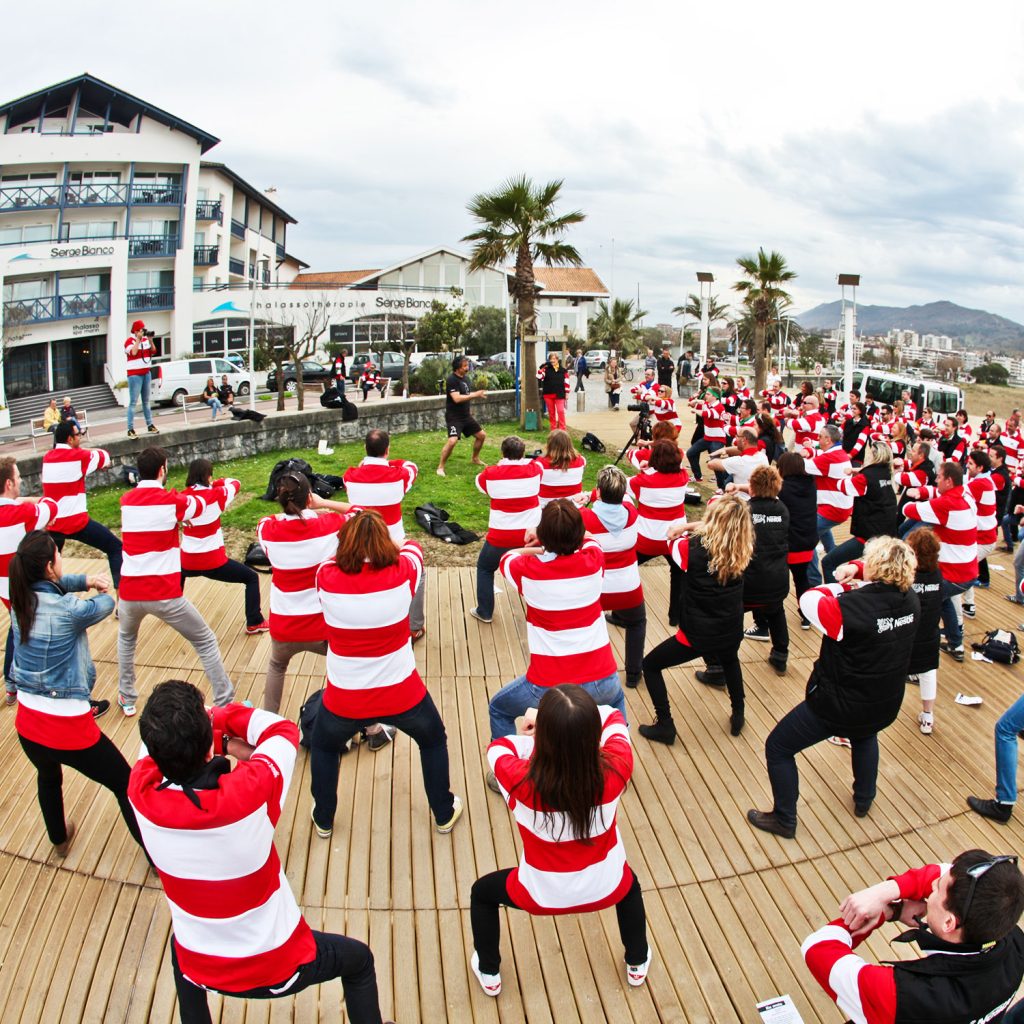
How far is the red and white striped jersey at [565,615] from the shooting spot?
381 cm

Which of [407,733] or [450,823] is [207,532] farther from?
[450,823]

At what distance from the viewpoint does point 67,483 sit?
20.6ft

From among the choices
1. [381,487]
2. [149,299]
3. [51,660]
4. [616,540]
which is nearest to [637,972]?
[616,540]

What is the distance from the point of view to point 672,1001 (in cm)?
321

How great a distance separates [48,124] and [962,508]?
133 feet

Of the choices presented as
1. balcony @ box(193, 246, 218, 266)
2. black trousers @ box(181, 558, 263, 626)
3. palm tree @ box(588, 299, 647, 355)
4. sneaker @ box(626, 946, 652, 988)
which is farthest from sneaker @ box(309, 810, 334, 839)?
palm tree @ box(588, 299, 647, 355)

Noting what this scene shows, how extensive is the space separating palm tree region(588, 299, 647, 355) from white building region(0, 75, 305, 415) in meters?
23.6

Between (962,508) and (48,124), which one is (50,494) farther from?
(48,124)

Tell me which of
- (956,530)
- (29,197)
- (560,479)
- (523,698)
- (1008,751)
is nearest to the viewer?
(523,698)

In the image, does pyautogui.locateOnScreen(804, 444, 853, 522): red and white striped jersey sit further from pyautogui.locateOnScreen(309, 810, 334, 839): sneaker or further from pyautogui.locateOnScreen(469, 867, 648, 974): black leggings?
pyautogui.locateOnScreen(309, 810, 334, 839): sneaker

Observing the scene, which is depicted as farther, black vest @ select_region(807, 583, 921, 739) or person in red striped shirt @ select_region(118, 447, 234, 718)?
person in red striped shirt @ select_region(118, 447, 234, 718)

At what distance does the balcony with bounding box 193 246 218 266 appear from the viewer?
38812 mm

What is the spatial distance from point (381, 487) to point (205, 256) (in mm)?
38310

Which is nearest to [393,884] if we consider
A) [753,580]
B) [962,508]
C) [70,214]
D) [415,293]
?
[753,580]
